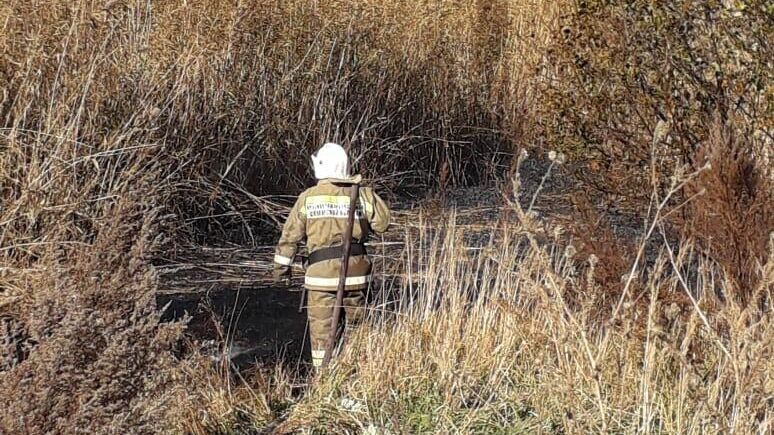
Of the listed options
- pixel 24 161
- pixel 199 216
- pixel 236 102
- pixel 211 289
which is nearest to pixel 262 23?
pixel 236 102

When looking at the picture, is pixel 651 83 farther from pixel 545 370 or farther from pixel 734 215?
pixel 545 370

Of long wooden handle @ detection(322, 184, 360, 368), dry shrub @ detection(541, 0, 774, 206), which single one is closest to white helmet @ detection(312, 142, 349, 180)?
long wooden handle @ detection(322, 184, 360, 368)

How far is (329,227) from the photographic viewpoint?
219 inches

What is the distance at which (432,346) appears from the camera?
5000 mm

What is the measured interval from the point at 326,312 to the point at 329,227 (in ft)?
1.41

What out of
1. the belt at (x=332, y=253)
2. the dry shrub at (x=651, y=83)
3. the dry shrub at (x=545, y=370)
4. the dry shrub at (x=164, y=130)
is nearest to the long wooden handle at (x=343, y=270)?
the dry shrub at (x=545, y=370)

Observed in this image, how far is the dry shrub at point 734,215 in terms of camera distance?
4953mm

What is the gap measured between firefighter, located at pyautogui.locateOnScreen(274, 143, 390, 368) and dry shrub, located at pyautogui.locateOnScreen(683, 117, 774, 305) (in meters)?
1.53

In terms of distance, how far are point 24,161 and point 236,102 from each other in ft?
10.3

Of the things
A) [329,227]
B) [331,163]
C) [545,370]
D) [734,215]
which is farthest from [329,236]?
[734,215]

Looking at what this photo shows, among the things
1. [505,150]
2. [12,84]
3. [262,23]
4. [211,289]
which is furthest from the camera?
[505,150]

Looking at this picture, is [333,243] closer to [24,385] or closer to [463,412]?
[463,412]

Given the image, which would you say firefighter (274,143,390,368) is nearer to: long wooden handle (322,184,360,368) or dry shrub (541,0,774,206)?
long wooden handle (322,184,360,368)

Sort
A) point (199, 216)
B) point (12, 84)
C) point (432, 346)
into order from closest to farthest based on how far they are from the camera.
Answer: point (432, 346), point (12, 84), point (199, 216)
